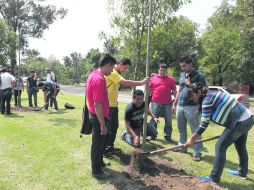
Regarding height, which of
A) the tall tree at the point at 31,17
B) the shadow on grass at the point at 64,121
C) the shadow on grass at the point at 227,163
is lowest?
the shadow on grass at the point at 227,163

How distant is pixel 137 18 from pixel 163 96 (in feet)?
12.7

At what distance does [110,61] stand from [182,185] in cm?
226

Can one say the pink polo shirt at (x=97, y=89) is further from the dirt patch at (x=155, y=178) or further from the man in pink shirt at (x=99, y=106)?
the dirt patch at (x=155, y=178)

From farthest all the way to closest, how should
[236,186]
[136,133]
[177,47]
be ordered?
[177,47] → [136,133] → [236,186]

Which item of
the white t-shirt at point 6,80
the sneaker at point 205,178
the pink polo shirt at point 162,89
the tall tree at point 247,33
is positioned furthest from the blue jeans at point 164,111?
the tall tree at point 247,33

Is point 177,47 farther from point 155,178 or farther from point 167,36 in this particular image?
point 155,178

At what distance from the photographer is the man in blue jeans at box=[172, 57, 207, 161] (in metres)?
6.22

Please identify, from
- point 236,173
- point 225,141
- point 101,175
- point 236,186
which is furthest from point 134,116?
point 236,186

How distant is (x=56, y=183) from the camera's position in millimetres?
5062

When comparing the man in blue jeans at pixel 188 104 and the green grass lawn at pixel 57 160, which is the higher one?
the man in blue jeans at pixel 188 104

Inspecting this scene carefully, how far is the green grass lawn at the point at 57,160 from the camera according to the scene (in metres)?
5.11

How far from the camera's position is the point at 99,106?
475cm

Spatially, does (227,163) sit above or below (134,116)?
below

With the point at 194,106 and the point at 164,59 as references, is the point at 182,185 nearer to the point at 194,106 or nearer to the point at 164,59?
the point at 194,106
